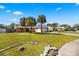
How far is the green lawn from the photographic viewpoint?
348 centimetres

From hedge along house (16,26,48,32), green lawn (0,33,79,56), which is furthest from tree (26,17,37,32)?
green lawn (0,33,79,56)

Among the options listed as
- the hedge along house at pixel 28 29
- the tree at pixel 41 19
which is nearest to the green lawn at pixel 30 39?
the hedge along house at pixel 28 29

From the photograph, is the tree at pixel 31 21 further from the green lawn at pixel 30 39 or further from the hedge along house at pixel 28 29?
the green lawn at pixel 30 39

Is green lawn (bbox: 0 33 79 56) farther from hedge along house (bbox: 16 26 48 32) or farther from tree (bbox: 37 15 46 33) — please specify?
tree (bbox: 37 15 46 33)

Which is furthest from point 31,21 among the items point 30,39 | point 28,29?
point 30,39

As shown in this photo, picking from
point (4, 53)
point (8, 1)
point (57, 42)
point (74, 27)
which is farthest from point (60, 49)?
point (8, 1)

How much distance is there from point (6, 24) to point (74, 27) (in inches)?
→ 42.5

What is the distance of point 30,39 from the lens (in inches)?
140

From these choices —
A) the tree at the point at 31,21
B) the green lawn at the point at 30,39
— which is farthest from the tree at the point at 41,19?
the green lawn at the point at 30,39

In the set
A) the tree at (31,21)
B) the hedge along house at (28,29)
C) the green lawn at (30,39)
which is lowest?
the green lawn at (30,39)

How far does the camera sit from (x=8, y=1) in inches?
135

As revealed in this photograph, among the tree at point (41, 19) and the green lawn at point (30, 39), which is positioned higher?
the tree at point (41, 19)

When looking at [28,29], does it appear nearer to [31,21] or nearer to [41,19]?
[31,21]

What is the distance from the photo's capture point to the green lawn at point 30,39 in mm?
3479
